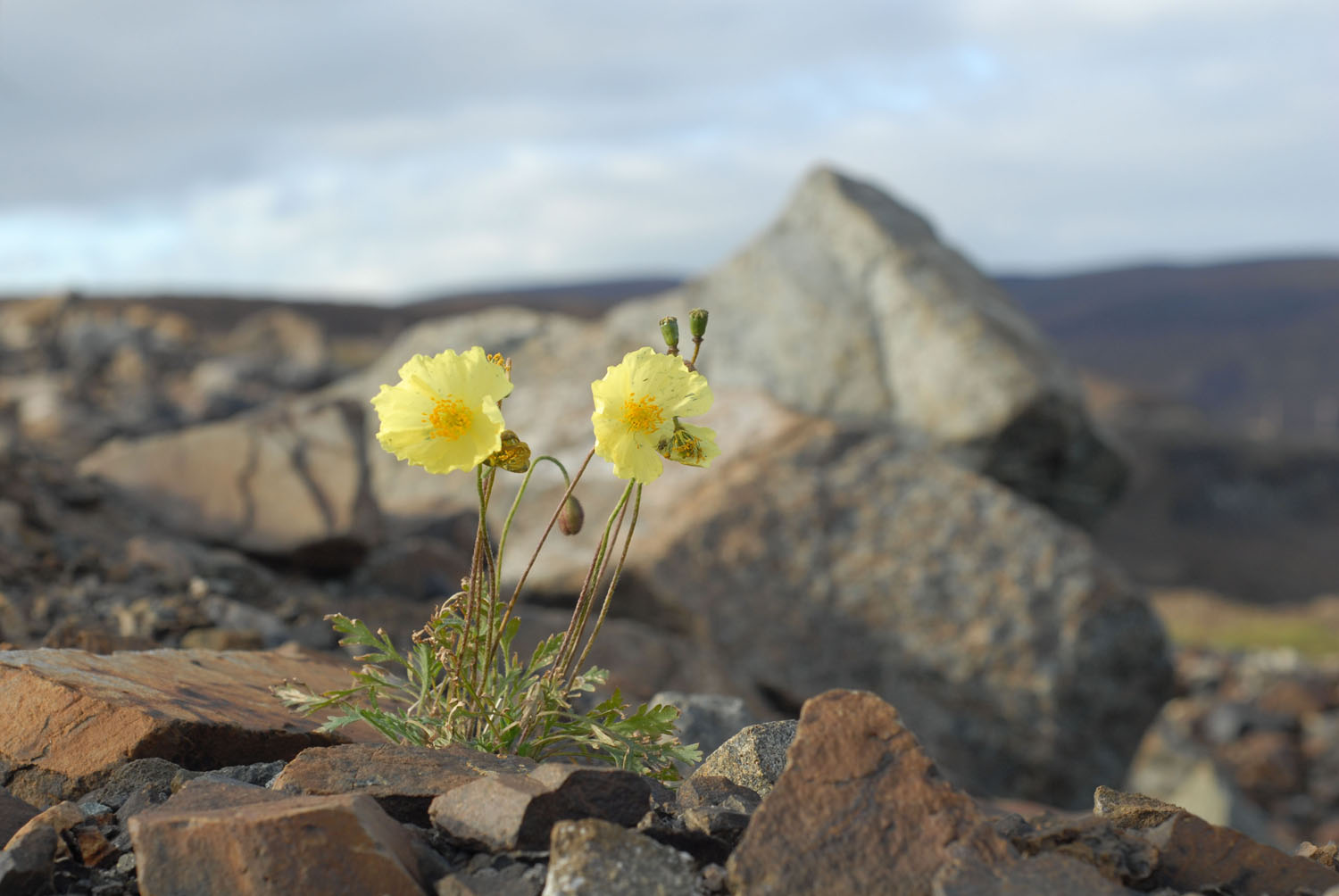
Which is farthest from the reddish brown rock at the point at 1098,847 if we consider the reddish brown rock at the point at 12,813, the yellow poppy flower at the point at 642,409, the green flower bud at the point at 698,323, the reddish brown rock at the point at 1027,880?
the reddish brown rock at the point at 12,813

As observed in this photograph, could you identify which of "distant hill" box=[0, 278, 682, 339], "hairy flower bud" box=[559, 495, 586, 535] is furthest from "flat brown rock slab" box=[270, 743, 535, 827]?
"distant hill" box=[0, 278, 682, 339]

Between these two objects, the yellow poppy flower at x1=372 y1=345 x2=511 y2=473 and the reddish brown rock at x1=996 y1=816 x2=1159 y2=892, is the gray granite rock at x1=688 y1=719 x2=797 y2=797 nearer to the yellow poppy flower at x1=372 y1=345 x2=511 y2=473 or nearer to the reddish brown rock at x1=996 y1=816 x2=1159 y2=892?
the reddish brown rock at x1=996 y1=816 x2=1159 y2=892

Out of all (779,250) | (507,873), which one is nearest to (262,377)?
(779,250)

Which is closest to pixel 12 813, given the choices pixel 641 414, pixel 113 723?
pixel 113 723

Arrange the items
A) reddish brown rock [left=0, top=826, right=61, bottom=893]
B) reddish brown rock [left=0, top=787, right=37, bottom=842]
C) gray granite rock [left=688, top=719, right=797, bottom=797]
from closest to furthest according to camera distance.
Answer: reddish brown rock [left=0, top=826, right=61, bottom=893]
reddish brown rock [left=0, top=787, right=37, bottom=842]
gray granite rock [left=688, top=719, right=797, bottom=797]

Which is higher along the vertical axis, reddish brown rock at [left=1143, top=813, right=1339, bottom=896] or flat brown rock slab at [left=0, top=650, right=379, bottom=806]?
reddish brown rock at [left=1143, top=813, right=1339, bottom=896]

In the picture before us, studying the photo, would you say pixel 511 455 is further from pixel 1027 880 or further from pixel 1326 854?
pixel 1326 854
